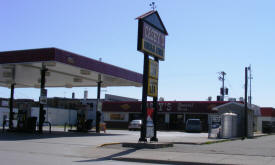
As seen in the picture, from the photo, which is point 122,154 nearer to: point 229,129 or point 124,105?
point 229,129

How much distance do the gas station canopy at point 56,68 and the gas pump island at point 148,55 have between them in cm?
639

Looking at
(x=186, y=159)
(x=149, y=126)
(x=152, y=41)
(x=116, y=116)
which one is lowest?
(x=186, y=159)

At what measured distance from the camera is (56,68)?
26.4 m

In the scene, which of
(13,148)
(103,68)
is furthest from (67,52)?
(13,148)

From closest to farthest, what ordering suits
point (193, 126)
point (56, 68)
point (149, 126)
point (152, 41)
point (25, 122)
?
point (149, 126)
point (152, 41)
point (56, 68)
point (25, 122)
point (193, 126)

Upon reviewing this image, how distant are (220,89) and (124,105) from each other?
975 inches

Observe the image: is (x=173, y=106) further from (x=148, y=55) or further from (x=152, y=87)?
(x=148, y=55)

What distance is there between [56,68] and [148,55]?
10.1 m

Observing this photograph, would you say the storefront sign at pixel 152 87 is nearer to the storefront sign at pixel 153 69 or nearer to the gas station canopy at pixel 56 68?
the storefront sign at pixel 153 69

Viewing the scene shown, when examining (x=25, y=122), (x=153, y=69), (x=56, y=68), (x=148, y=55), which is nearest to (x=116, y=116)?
(x=25, y=122)

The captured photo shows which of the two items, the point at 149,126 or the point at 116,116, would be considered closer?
the point at 149,126

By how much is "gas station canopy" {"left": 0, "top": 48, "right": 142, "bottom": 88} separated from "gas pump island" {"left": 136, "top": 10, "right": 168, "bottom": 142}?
21.0 feet

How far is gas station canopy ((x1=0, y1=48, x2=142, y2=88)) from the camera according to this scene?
2239 centimetres

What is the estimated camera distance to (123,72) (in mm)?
29750
